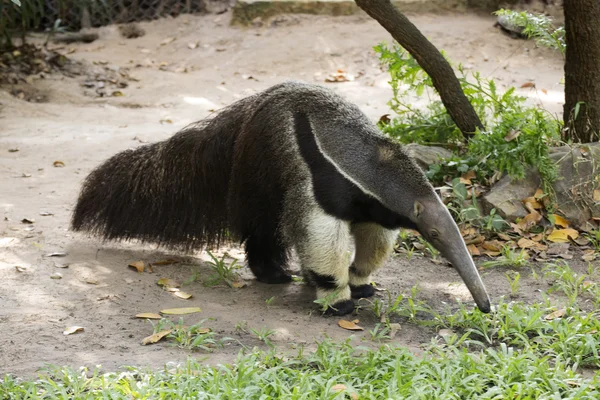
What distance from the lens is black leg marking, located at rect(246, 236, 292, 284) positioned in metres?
5.38

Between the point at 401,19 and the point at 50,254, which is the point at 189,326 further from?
the point at 401,19

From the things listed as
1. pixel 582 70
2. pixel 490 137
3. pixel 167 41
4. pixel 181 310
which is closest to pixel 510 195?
pixel 490 137

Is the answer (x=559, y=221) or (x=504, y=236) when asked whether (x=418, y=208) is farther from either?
(x=559, y=221)

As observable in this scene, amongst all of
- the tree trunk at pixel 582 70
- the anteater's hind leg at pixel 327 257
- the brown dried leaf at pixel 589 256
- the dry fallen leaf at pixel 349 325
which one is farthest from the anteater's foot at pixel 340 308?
the tree trunk at pixel 582 70

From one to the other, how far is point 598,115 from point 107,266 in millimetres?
4191

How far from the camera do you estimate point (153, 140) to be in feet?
28.4

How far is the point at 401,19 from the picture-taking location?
638cm

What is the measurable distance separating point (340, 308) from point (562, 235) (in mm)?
2246

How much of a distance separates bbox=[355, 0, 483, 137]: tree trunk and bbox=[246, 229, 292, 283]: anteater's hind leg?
207 cm

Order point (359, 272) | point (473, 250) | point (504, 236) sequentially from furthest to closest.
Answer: point (504, 236), point (473, 250), point (359, 272)

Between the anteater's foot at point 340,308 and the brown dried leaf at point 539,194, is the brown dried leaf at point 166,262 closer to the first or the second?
the anteater's foot at point 340,308

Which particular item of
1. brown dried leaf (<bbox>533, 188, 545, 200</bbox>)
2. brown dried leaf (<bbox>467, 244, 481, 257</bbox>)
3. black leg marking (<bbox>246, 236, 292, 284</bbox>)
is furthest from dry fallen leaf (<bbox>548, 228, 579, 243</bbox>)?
black leg marking (<bbox>246, 236, 292, 284</bbox>)

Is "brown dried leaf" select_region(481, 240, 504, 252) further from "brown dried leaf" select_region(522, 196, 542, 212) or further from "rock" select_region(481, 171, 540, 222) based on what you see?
"brown dried leaf" select_region(522, 196, 542, 212)

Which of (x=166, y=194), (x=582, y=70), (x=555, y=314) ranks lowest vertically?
(x=555, y=314)
